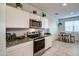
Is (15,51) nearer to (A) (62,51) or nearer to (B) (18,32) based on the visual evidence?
(B) (18,32)

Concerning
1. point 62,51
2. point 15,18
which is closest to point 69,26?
point 62,51

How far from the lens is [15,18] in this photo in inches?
97.7

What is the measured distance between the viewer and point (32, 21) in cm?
337

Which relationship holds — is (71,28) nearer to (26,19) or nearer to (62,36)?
(62,36)

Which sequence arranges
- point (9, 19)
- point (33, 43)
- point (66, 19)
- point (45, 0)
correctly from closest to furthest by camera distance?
point (45, 0) → point (9, 19) → point (33, 43) → point (66, 19)

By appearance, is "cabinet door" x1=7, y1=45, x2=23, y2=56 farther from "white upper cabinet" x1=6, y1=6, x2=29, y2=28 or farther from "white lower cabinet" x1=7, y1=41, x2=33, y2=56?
"white upper cabinet" x1=6, y1=6, x2=29, y2=28

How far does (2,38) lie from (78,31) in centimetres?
794

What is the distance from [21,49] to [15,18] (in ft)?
3.36

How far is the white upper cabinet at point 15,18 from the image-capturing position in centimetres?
223

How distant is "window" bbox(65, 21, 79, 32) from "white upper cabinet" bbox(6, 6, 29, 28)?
635 cm

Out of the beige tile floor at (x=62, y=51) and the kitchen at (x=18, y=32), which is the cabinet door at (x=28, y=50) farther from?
the beige tile floor at (x=62, y=51)

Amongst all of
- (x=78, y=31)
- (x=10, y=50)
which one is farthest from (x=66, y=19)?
(x=10, y=50)

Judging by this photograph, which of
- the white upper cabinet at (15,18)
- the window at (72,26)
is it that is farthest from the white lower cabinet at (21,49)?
the window at (72,26)

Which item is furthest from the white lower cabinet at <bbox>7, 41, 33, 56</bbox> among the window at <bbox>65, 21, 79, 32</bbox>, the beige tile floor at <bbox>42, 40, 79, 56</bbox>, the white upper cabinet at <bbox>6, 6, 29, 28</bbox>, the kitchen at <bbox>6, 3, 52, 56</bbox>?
the window at <bbox>65, 21, 79, 32</bbox>
